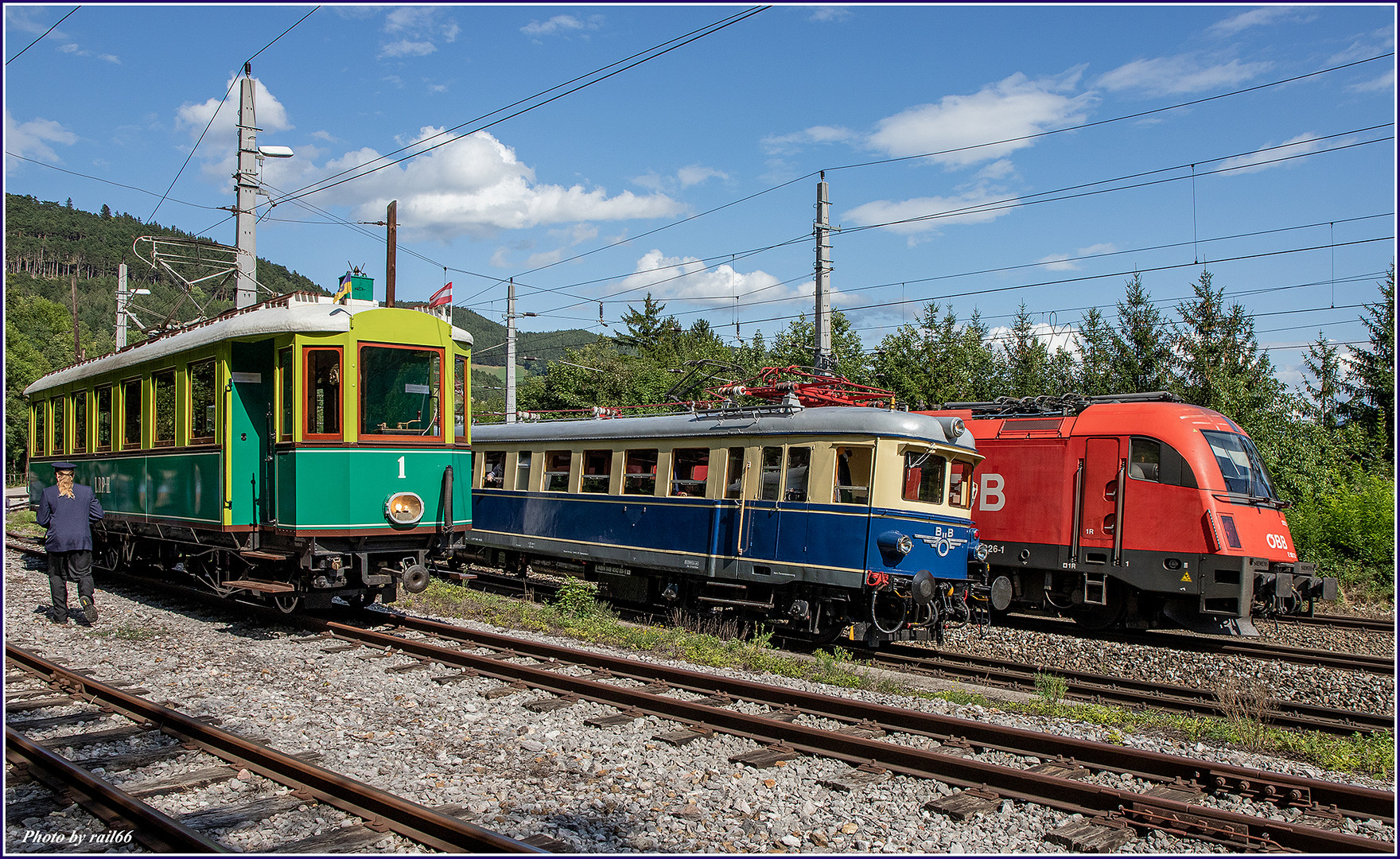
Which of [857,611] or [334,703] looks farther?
[857,611]

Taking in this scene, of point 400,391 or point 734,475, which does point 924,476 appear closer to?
point 734,475

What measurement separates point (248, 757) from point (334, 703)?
1822mm

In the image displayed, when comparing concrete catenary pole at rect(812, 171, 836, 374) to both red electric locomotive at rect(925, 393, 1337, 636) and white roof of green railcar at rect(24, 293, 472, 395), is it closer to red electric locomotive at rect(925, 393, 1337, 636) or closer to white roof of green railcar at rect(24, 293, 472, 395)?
red electric locomotive at rect(925, 393, 1337, 636)

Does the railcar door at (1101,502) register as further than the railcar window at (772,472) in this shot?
Yes

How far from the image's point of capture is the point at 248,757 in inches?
244

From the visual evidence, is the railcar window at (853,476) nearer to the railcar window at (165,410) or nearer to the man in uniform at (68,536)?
the railcar window at (165,410)

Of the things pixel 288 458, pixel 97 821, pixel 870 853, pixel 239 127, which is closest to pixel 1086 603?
pixel 870 853

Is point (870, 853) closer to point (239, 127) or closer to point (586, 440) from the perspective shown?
point (586, 440)

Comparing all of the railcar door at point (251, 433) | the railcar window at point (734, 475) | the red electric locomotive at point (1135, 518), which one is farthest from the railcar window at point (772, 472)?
the railcar door at point (251, 433)

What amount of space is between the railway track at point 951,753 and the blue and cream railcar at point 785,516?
2.80 meters

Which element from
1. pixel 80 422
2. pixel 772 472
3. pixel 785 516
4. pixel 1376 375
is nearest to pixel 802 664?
pixel 785 516

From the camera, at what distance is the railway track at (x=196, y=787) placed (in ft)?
16.0

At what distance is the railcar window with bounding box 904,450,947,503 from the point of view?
1120cm

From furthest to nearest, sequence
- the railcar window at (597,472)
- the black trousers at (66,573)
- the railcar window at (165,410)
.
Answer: the railcar window at (597,472) < the railcar window at (165,410) < the black trousers at (66,573)
